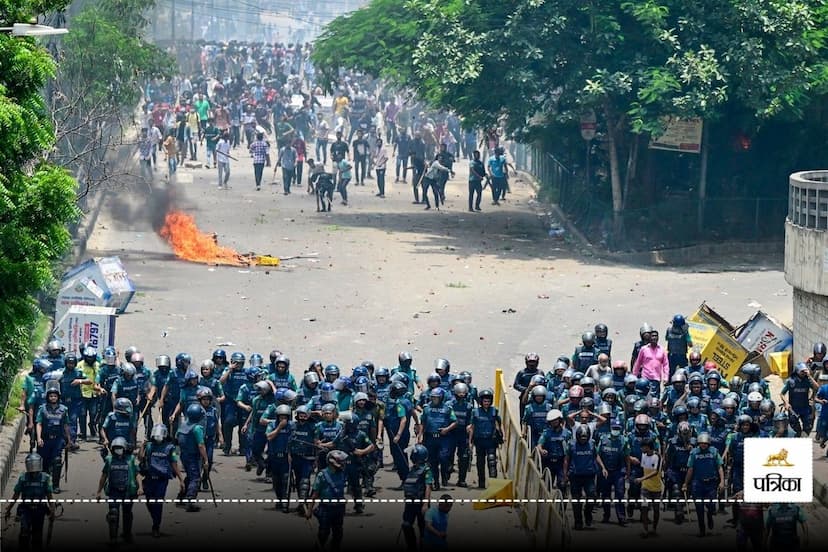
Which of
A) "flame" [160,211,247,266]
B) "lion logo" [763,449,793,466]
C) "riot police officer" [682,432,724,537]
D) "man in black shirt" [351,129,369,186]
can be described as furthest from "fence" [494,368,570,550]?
"man in black shirt" [351,129,369,186]

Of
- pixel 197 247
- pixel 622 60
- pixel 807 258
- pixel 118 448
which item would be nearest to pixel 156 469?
pixel 118 448

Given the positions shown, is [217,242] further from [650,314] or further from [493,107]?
[650,314]

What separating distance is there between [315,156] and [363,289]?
19.6 m

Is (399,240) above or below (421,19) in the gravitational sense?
below

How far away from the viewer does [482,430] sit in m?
19.5

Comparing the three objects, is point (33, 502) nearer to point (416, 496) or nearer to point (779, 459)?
point (416, 496)

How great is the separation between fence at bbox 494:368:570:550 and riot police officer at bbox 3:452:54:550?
4.31 metres

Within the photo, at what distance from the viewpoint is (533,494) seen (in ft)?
57.0

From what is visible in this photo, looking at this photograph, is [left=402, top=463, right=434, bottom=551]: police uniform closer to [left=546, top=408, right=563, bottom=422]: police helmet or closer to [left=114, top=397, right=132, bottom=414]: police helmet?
[left=546, top=408, right=563, bottom=422]: police helmet

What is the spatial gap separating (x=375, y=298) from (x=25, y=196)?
46.6 ft

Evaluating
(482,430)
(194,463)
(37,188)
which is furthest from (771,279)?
(37,188)

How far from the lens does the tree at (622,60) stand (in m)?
32.7

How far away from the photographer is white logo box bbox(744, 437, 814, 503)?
55.8 feet

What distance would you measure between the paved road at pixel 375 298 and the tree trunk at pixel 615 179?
101 centimetres
